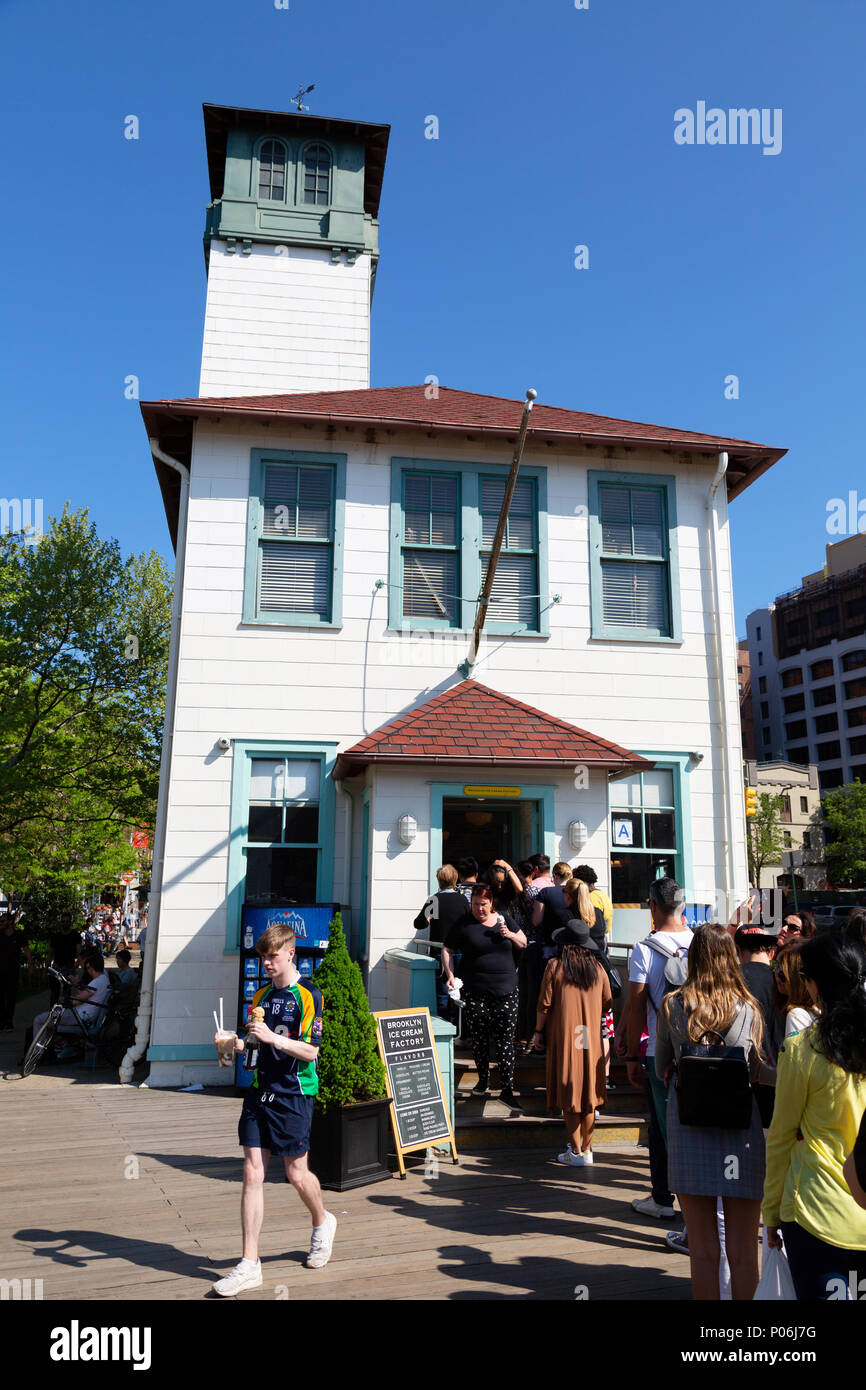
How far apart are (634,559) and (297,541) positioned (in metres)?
4.57

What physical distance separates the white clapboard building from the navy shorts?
5.41 m

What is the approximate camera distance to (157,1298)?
4848 mm

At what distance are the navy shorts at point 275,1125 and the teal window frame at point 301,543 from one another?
7680 mm

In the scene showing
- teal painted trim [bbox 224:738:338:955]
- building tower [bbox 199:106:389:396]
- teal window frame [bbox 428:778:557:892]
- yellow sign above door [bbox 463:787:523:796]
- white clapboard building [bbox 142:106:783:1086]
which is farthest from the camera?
building tower [bbox 199:106:389:396]

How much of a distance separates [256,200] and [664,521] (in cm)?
1001

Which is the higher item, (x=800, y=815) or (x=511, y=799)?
(x=800, y=815)

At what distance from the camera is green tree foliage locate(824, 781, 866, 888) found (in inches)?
2496

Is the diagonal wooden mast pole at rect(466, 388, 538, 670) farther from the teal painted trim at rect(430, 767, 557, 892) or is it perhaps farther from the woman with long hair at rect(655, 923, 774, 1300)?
the woman with long hair at rect(655, 923, 774, 1300)

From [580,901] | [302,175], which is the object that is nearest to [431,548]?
[580,901]

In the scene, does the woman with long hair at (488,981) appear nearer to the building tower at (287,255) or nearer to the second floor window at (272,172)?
the building tower at (287,255)

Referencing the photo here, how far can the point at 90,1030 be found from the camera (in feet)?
42.1

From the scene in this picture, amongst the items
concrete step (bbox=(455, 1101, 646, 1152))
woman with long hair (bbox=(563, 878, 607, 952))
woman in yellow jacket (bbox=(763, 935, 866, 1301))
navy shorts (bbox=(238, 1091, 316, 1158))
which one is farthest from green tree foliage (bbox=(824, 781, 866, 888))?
woman in yellow jacket (bbox=(763, 935, 866, 1301))

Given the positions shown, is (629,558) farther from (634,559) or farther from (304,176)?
(304,176)
